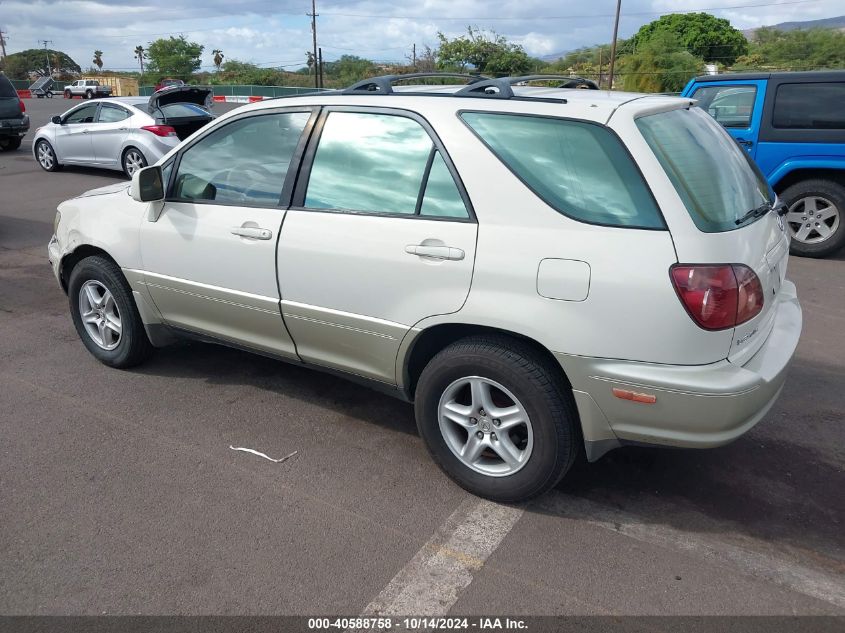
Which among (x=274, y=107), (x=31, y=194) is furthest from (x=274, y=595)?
(x=31, y=194)

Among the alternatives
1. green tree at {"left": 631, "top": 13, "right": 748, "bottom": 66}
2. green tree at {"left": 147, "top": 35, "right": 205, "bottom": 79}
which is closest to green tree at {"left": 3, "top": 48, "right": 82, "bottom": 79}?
green tree at {"left": 147, "top": 35, "right": 205, "bottom": 79}

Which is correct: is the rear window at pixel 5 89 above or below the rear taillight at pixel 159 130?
above

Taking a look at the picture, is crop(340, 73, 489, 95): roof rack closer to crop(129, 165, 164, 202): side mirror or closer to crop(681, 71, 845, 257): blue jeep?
crop(129, 165, 164, 202): side mirror

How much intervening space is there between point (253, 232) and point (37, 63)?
5001 inches

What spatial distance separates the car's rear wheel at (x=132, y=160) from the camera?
1241 centimetres

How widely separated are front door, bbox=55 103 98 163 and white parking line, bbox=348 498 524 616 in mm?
12382

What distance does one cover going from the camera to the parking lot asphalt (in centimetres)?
279

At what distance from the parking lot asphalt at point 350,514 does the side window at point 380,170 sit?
131cm

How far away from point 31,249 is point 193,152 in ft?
16.5

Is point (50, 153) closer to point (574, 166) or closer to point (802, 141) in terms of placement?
point (802, 141)

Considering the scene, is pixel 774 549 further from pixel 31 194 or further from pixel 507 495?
pixel 31 194

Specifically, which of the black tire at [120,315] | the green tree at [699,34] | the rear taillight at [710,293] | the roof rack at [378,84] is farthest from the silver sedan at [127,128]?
the green tree at [699,34]

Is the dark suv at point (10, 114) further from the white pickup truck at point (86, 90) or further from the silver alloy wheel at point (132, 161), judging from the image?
the white pickup truck at point (86, 90)

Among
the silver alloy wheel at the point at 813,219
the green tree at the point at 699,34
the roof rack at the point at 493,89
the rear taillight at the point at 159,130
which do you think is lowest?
the silver alloy wheel at the point at 813,219
